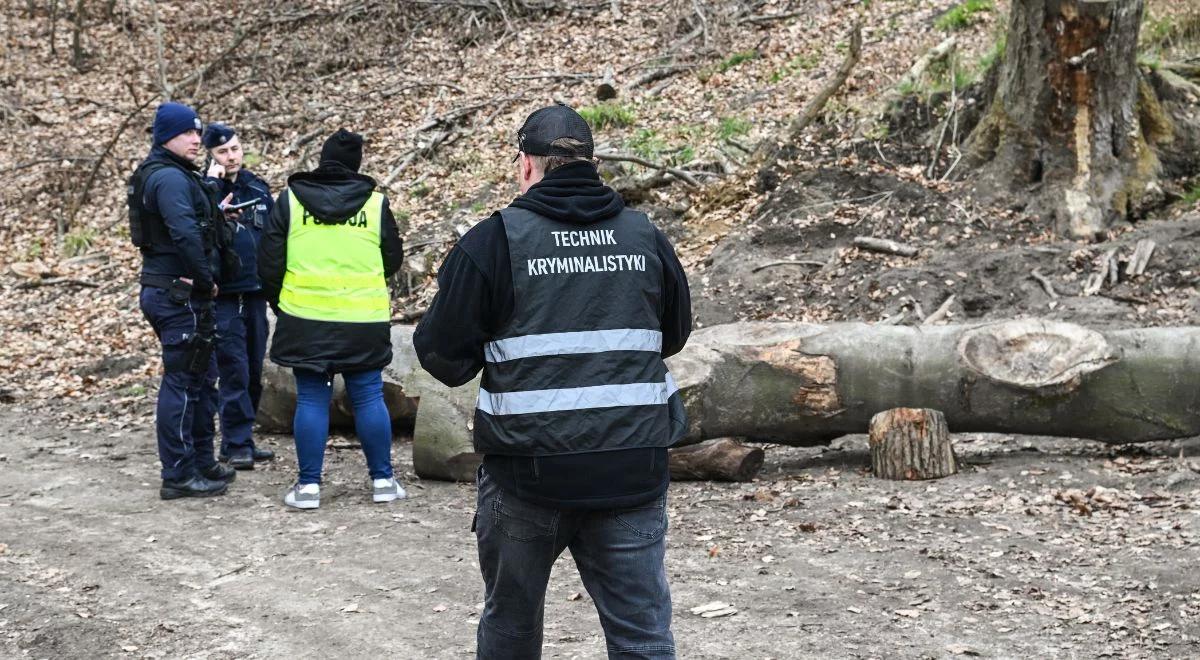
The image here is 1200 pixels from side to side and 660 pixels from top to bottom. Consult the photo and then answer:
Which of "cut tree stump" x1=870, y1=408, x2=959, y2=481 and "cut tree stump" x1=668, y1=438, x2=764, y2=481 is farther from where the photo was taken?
"cut tree stump" x1=668, y1=438, x2=764, y2=481

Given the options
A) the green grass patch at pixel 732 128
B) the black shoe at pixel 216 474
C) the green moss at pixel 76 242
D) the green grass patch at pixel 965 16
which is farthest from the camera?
the green moss at pixel 76 242

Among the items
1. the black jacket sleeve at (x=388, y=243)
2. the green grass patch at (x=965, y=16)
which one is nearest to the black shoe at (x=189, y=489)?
the black jacket sleeve at (x=388, y=243)

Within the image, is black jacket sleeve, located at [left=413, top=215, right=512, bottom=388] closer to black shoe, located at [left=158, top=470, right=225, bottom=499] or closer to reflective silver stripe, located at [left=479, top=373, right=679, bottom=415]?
reflective silver stripe, located at [left=479, top=373, right=679, bottom=415]

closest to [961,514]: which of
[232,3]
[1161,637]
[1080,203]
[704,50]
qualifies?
[1161,637]

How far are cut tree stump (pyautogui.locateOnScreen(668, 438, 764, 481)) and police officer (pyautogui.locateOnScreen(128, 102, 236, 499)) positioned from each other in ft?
9.58

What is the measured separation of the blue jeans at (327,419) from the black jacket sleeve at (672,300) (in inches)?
144

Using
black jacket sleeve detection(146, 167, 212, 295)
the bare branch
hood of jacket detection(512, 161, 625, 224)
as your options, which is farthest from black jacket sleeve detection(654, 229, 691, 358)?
the bare branch

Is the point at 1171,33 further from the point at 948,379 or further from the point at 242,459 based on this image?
the point at 242,459

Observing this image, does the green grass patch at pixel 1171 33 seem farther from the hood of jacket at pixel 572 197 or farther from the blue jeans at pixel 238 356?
the hood of jacket at pixel 572 197

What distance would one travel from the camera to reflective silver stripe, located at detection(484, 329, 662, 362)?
3223 millimetres

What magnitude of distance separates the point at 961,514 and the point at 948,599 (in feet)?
4.16

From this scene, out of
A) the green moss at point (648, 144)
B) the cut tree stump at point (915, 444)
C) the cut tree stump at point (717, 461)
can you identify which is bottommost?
the cut tree stump at point (717, 461)

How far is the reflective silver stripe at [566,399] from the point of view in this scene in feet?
10.5

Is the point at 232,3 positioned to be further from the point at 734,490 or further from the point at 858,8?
the point at 734,490
